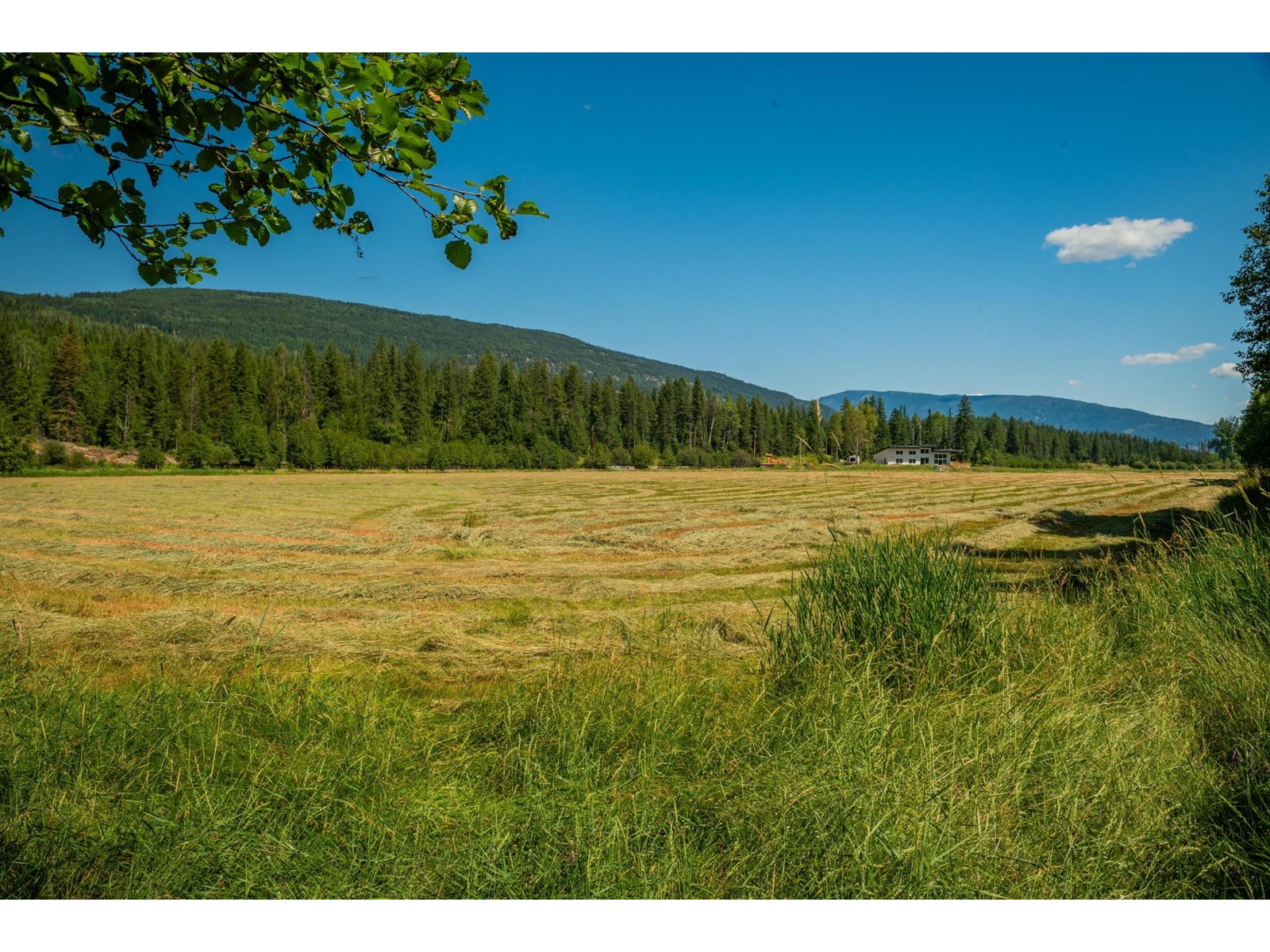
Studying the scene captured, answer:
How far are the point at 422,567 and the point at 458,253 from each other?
36.2 ft

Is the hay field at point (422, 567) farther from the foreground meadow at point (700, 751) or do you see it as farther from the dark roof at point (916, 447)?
the dark roof at point (916, 447)

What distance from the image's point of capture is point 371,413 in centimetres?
8156

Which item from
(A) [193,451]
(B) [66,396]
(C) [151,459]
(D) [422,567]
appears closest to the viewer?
(D) [422,567]

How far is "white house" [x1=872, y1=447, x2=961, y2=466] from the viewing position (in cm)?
9912

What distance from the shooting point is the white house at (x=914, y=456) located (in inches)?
3903

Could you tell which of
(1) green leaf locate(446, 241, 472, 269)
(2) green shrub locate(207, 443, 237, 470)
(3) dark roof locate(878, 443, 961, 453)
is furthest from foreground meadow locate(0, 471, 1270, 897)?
(3) dark roof locate(878, 443, 961, 453)

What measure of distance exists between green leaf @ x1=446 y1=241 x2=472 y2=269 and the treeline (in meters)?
38.3

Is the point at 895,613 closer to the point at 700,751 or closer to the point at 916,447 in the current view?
the point at 700,751

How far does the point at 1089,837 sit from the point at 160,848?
3.85 m

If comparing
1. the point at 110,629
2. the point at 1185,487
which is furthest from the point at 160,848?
the point at 1185,487

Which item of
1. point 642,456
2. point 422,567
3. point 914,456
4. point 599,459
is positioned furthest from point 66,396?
point 914,456

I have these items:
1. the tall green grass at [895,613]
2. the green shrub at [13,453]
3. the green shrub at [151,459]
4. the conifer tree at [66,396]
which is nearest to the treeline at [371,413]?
the conifer tree at [66,396]

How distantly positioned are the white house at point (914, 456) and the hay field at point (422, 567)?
241 feet

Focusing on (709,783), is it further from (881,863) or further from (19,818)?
(19,818)
